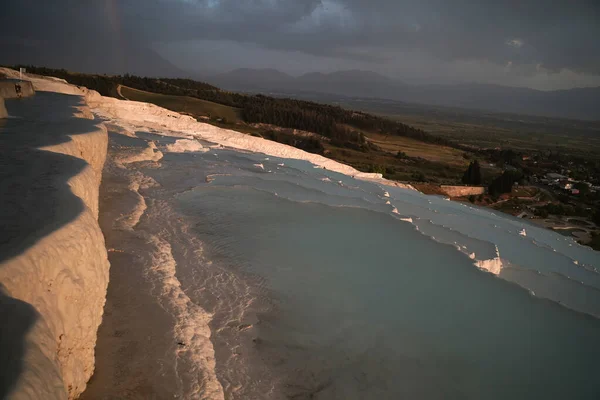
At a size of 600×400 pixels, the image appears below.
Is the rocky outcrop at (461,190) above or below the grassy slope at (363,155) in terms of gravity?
below

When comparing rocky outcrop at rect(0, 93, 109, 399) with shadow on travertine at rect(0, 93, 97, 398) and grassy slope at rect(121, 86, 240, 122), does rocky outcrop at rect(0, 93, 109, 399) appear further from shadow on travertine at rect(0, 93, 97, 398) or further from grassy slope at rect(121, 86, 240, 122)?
grassy slope at rect(121, 86, 240, 122)

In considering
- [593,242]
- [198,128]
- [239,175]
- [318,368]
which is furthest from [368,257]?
[593,242]

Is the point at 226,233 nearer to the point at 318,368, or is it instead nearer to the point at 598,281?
the point at 318,368

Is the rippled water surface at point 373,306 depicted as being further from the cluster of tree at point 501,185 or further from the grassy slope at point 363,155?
the cluster of tree at point 501,185

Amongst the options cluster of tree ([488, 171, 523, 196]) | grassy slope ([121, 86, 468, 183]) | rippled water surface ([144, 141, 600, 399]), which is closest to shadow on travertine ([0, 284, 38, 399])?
rippled water surface ([144, 141, 600, 399])

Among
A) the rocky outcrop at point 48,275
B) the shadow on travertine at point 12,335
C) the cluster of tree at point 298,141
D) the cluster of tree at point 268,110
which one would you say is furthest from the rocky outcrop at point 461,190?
the shadow on travertine at point 12,335

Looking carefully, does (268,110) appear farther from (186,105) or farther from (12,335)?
(12,335)
